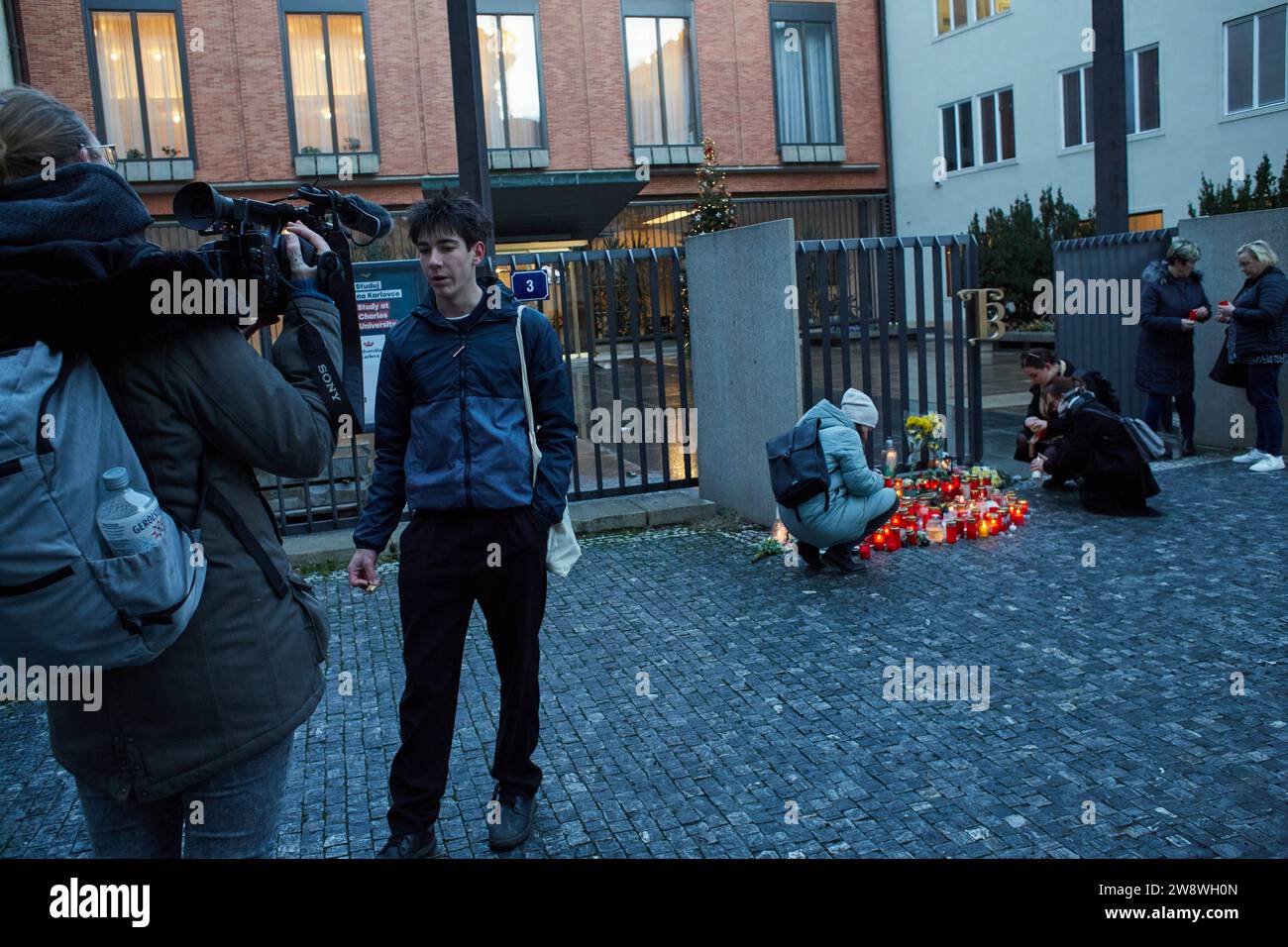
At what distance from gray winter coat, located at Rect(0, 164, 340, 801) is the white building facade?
20.7 meters

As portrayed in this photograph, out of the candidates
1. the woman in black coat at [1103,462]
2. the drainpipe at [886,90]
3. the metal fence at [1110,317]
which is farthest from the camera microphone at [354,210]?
the drainpipe at [886,90]

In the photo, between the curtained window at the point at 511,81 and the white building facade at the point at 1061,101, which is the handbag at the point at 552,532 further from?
the curtained window at the point at 511,81

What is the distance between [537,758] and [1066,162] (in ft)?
81.9

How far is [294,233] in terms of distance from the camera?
2533mm

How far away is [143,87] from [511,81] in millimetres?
8132

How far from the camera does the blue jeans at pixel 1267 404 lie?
29.9ft

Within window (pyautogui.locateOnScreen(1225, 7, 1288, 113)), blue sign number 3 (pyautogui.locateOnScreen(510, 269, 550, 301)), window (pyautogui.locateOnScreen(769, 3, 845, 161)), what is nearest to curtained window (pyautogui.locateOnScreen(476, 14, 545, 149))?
window (pyautogui.locateOnScreen(769, 3, 845, 161))

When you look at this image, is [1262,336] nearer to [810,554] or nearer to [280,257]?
[810,554]

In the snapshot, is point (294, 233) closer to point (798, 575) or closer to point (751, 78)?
point (798, 575)

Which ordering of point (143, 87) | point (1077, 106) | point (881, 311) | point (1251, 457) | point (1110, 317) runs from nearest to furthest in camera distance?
point (881, 311) < point (1251, 457) < point (1110, 317) < point (143, 87) < point (1077, 106)

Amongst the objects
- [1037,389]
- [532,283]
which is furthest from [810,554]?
[1037,389]

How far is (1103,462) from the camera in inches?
314

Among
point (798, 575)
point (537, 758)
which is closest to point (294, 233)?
point (537, 758)

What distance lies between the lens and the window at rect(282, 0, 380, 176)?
24578 mm
